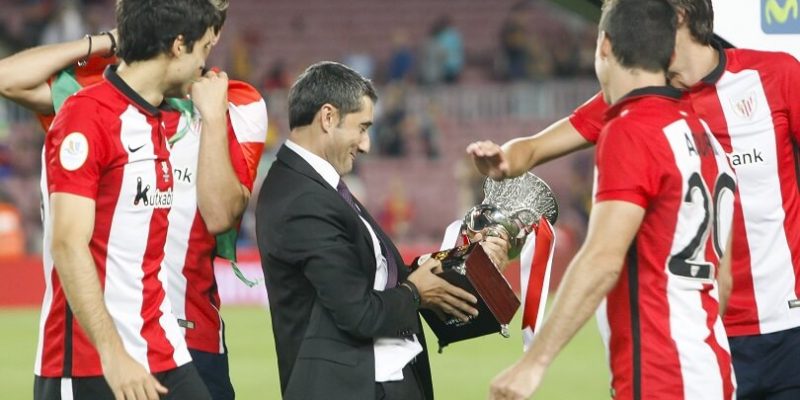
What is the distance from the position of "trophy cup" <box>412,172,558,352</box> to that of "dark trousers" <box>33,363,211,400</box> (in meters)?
0.88

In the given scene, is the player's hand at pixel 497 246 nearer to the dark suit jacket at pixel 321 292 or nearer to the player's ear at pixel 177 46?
the dark suit jacket at pixel 321 292

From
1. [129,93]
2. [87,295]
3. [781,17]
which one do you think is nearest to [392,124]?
[781,17]

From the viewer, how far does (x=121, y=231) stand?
3.91 meters

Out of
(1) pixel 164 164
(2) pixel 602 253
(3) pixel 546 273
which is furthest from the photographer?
(3) pixel 546 273

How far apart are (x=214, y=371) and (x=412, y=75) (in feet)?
51.3

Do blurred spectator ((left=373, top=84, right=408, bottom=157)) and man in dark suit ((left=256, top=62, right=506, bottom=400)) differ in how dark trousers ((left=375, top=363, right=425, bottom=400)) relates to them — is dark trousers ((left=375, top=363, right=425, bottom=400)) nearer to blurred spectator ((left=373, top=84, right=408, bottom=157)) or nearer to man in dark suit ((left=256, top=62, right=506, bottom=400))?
man in dark suit ((left=256, top=62, right=506, bottom=400))

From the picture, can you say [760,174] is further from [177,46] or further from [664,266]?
[177,46]

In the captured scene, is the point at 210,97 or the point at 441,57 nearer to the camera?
the point at 210,97

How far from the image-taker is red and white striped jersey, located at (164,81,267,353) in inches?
178

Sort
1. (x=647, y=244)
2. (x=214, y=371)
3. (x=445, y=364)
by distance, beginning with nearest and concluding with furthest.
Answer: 1. (x=647, y=244)
2. (x=214, y=371)
3. (x=445, y=364)

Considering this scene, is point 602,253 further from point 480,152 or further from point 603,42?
point 480,152

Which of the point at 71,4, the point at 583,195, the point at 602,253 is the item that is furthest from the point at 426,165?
the point at 602,253

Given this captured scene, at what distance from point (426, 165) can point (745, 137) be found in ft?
48.7

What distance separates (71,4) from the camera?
19672mm
